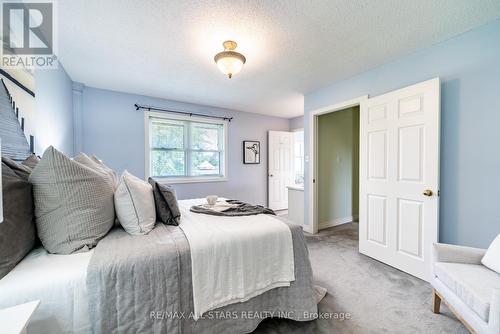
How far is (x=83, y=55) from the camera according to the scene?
2299 mm

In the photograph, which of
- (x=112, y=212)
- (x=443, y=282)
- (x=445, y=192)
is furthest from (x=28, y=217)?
(x=445, y=192)

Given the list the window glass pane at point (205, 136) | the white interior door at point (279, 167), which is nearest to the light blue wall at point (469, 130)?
the white interior door at point (279, 167)

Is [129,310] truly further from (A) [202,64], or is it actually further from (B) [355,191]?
(B) [355,191]

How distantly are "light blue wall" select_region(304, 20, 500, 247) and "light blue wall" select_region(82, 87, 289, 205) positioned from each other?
11.1ft

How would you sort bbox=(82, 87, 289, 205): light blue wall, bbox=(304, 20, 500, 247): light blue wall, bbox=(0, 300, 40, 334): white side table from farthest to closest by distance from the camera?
bbox=(82, 87, 289, 205): light blue wall
bbox=(304, 20, 500, 247): light blue wall
bbox=(0, 300, 40, 334): white side table

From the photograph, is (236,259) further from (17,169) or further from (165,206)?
(17,169)

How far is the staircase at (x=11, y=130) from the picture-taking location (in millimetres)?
1306

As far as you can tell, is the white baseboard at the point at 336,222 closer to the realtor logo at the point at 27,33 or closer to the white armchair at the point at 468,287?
the white armchair at the point at 468,287

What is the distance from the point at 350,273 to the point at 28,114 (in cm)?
335

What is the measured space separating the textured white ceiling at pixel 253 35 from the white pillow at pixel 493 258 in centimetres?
182

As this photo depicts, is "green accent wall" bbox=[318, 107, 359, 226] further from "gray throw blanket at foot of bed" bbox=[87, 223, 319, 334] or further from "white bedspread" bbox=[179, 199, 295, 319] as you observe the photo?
"gray throw blanket at foot of bed" bbox=[87, 223, 319, 334]

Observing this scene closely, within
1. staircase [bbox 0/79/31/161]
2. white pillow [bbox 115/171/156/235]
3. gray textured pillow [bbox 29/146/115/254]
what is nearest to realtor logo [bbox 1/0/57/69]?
staircase [bbox 0/79/31/161]

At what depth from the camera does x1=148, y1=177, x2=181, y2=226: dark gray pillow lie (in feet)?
5.22

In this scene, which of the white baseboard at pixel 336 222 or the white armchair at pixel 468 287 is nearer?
the white armchair at pixel 468 287
